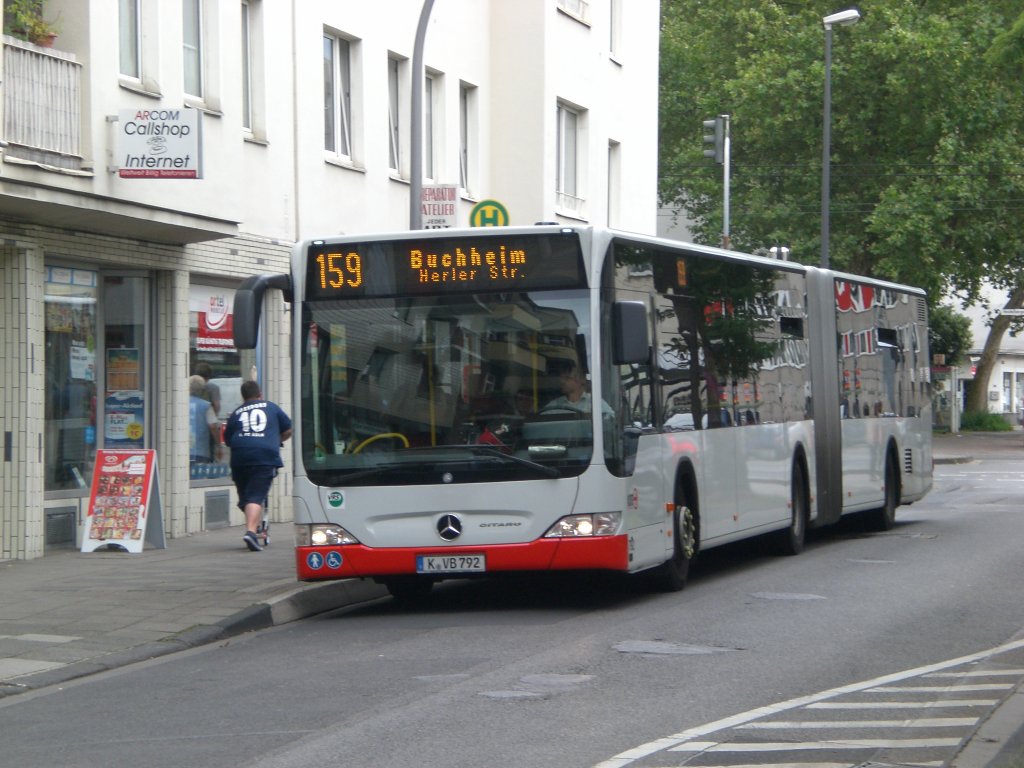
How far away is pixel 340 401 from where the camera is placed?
12.2m

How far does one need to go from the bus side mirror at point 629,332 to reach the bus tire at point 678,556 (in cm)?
186

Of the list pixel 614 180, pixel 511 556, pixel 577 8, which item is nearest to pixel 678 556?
pixel 511 556

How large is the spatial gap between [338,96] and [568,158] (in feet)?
25.0

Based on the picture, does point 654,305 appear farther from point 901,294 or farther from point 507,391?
point 901,294

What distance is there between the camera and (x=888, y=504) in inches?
808

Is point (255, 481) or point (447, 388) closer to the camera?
point (447, 388)

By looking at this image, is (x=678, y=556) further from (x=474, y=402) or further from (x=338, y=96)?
(x=338, y=96)

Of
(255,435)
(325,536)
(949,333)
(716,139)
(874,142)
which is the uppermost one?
(874,142)

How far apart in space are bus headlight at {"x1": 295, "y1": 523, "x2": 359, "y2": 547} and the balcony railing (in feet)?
17.3

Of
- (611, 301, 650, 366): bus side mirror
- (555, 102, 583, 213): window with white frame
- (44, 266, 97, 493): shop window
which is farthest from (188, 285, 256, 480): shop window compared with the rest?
(555, 102, 583, 213): window with white frame

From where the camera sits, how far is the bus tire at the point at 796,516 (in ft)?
55.8

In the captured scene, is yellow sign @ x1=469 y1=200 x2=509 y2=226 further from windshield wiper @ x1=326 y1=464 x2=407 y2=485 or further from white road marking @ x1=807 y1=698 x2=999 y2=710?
white road marking @ x1=807 y1=698 x2=999 y2=710

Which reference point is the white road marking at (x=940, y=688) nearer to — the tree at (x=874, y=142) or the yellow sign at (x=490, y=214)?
the yellow sign at (x=490, y=214)

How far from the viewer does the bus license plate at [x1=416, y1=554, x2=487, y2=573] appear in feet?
39.7
